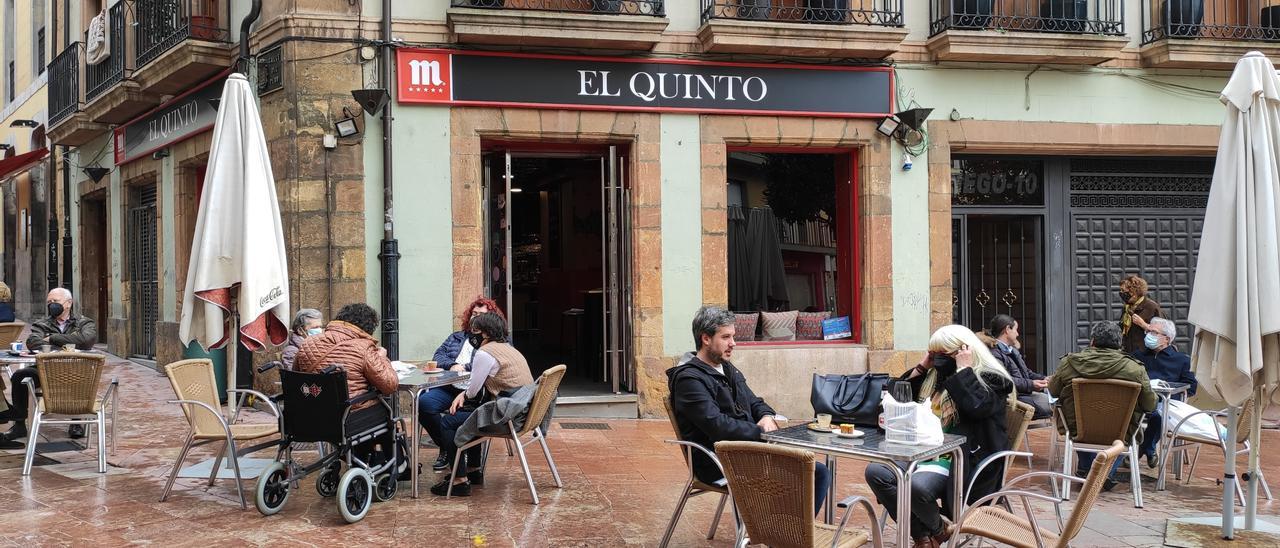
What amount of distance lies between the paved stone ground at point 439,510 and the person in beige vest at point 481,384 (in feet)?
0.43

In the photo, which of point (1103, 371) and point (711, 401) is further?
point (1103, 371)

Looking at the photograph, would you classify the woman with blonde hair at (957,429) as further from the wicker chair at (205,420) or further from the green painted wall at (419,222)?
the green painted wall at (419,222)

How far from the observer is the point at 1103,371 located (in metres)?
6.85

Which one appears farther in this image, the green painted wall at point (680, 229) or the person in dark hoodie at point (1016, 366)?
the green painted wall at point (680, 229)

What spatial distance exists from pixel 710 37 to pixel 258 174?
4.81 meters

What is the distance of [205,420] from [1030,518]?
16.1ft

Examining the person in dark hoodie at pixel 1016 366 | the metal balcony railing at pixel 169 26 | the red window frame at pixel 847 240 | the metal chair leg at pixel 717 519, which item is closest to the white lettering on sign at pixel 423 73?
the metal balcony railing at pixel 169 26

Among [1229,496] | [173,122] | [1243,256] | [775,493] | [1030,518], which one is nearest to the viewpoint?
[775,493]

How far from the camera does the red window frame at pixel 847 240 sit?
11023 millimetres

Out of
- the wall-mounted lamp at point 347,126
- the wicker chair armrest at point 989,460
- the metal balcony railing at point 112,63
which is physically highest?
the metal balcony railing at point 112,63

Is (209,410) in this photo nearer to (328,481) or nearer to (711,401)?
(328,481)

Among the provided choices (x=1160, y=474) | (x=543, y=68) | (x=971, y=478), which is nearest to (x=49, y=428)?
(x=543, y=68)

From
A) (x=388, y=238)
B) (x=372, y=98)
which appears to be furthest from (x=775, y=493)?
(x=372, y=98)

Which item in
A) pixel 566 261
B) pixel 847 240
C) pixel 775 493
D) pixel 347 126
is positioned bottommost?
pixel 775 493
